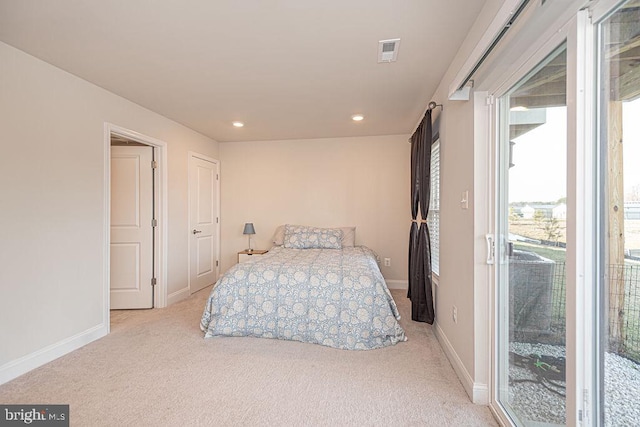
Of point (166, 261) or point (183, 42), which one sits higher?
point (183, 42)

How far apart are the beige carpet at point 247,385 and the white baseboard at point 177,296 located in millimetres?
1000

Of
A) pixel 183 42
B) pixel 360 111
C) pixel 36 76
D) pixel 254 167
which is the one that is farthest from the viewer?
pixel 254 167

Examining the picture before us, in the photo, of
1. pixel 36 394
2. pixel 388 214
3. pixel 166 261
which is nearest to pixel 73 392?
pixel 36 394

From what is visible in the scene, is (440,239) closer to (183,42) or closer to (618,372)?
(618,372)

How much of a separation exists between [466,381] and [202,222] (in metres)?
4.00

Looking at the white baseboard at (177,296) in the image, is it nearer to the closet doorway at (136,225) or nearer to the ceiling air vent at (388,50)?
the closet doorway at (136,225)

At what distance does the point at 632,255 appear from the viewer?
3.01 ft

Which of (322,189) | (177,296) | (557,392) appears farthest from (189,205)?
(557,392)

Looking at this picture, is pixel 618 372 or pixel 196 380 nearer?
pixel 618 372

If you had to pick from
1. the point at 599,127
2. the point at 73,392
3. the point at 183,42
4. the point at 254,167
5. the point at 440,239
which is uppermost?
the point at 183,42

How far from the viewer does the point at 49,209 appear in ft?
7.83

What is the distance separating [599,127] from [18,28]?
126 inches

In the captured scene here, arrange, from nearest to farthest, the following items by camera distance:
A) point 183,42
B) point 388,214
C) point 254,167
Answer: point 183,42 < point 388,214 < point 254,167

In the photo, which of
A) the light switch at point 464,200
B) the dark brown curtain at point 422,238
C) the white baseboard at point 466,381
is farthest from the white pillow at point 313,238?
the light switch at point 464,200
